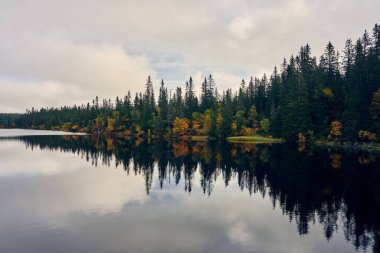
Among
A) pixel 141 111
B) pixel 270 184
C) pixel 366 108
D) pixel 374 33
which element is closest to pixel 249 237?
pixel 270 184

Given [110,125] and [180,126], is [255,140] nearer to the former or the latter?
[180,126]

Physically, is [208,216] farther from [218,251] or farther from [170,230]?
[218,251]

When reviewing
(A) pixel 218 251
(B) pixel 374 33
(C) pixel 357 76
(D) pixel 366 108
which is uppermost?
(B) pixel 374 33

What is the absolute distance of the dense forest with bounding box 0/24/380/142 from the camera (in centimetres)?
6894

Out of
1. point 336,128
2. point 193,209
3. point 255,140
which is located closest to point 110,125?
point 255,140

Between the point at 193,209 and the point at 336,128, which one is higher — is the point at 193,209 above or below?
below

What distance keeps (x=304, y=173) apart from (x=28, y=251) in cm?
3239

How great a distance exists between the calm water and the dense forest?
29323mm

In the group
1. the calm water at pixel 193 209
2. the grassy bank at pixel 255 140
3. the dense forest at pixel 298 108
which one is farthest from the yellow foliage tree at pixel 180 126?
the calm water at pixel 193 209

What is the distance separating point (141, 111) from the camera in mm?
149750

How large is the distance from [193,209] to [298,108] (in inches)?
2809

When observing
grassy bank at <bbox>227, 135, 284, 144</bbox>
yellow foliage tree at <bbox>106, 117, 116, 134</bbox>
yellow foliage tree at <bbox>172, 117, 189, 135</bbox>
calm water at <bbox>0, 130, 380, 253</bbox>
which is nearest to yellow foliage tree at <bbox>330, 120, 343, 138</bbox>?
grassy bank at <bbox>227, 135, 284, 144</bbox>

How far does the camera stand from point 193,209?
25.0m

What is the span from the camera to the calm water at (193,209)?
1775 cm
